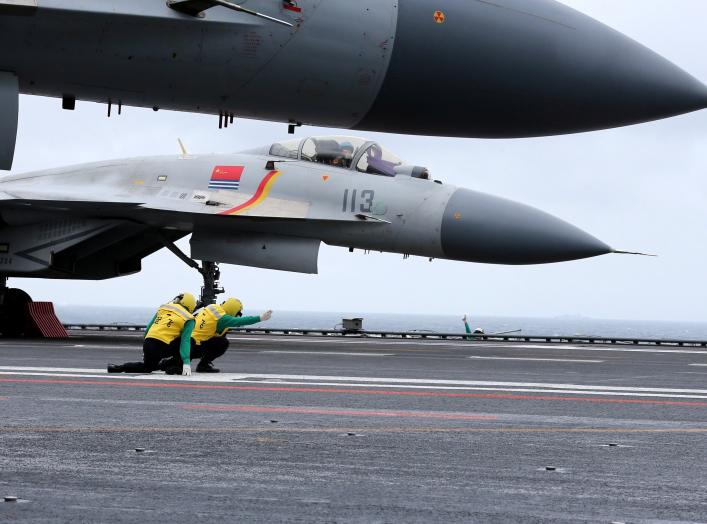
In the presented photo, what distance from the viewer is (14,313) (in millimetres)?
23781

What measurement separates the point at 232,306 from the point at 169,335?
2.87 ft

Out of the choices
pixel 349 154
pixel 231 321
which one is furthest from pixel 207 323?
pixel 349 154

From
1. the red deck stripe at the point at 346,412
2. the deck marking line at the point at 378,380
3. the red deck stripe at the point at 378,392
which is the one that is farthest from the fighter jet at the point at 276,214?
the red deck stripe at the point at 346,412

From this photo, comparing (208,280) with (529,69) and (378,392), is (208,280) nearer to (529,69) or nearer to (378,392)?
(378,392)

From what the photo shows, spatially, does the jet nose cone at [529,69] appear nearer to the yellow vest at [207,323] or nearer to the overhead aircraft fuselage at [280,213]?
the yellow vest at [207,323]

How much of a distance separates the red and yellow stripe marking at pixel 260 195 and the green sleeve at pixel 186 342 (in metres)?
Answer: 8.00

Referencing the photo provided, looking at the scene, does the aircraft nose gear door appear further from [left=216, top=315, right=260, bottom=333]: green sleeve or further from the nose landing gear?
the nose landing gear

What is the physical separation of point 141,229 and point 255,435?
15.4m

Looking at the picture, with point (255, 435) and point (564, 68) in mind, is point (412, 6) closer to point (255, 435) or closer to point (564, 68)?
point (564, 68)

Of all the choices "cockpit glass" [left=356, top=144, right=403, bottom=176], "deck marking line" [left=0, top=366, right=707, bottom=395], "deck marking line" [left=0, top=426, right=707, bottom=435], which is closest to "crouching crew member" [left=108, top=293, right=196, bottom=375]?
"deck marking line" [left=0, top=366, right=707, bottom=395]

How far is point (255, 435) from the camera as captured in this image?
7184 millimetres

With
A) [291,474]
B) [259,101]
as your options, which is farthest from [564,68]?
[291,474]

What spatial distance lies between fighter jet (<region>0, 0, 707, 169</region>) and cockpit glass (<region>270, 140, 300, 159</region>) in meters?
12.6

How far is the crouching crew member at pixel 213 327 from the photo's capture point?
12.9 metres
